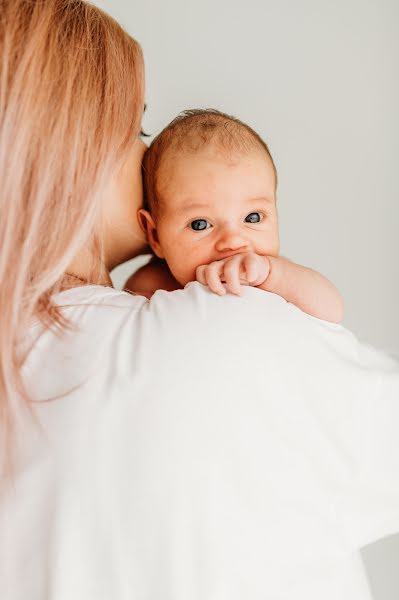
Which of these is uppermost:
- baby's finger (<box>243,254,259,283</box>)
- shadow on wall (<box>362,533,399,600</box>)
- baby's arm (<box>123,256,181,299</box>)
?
baby's finger (<box>243,254,259,283</box>)

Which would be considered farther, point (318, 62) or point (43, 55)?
point (318, 62)

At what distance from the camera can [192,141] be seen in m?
1.11

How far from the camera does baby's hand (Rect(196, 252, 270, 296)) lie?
0.86m

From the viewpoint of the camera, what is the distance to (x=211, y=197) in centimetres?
106

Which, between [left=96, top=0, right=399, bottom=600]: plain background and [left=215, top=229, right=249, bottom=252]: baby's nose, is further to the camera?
[left=96, top=0, right=399, bottom=600]: plain background

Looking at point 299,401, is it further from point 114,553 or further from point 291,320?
point 114,553

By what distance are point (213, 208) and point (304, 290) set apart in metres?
0.18

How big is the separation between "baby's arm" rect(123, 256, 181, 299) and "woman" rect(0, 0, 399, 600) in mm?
366

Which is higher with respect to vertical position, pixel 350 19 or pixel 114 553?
pixel 350 19

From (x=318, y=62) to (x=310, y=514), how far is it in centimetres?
127

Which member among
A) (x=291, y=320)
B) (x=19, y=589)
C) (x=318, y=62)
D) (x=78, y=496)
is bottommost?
(x=19, y=589)

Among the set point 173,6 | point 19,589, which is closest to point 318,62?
point 173,6

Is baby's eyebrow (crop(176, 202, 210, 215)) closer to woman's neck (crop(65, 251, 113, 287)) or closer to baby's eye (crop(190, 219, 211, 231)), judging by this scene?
baby's eye (crop(190, 219, 211, 231))

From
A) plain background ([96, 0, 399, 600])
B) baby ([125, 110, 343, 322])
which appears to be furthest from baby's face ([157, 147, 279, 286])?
plain background ([96, 0, 399, 600])
